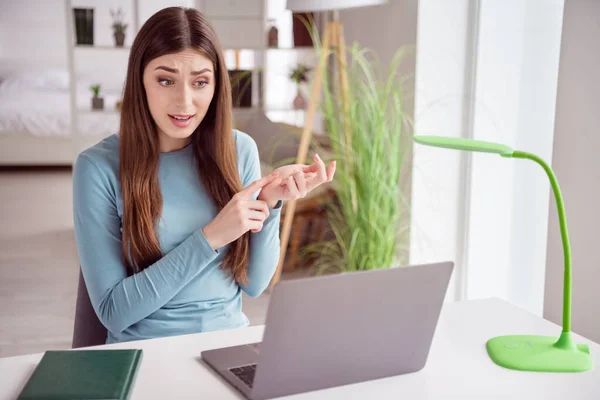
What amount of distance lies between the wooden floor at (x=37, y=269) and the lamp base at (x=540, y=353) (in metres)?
Answer: 2.01

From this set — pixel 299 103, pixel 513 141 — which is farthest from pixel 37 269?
pixel 513 141

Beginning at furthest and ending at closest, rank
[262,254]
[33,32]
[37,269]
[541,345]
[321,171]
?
[33,32]
[37,269]
[262,254]
[321,171]
[541,345]

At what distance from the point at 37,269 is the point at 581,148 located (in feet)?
9.96

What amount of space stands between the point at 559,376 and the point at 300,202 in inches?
107

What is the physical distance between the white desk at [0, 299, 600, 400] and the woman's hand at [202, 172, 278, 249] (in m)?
0.20

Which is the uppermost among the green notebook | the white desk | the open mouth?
the open mouth

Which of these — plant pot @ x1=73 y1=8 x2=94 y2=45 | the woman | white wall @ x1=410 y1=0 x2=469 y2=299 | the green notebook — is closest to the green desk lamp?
the woman

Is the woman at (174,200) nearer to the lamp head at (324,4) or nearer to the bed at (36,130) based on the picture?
the lamp head at (324,4)

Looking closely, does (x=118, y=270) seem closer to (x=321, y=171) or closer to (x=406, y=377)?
(x=321, y=171)

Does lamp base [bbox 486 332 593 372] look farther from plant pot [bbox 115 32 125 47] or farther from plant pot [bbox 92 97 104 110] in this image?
plant pot [bbox 92 97 104 110]

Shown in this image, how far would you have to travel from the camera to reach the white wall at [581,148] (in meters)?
2.15

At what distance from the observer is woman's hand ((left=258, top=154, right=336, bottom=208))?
1461 mm

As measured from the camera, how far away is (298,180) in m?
1.47

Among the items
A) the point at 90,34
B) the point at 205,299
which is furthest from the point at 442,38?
the point at 90,34
